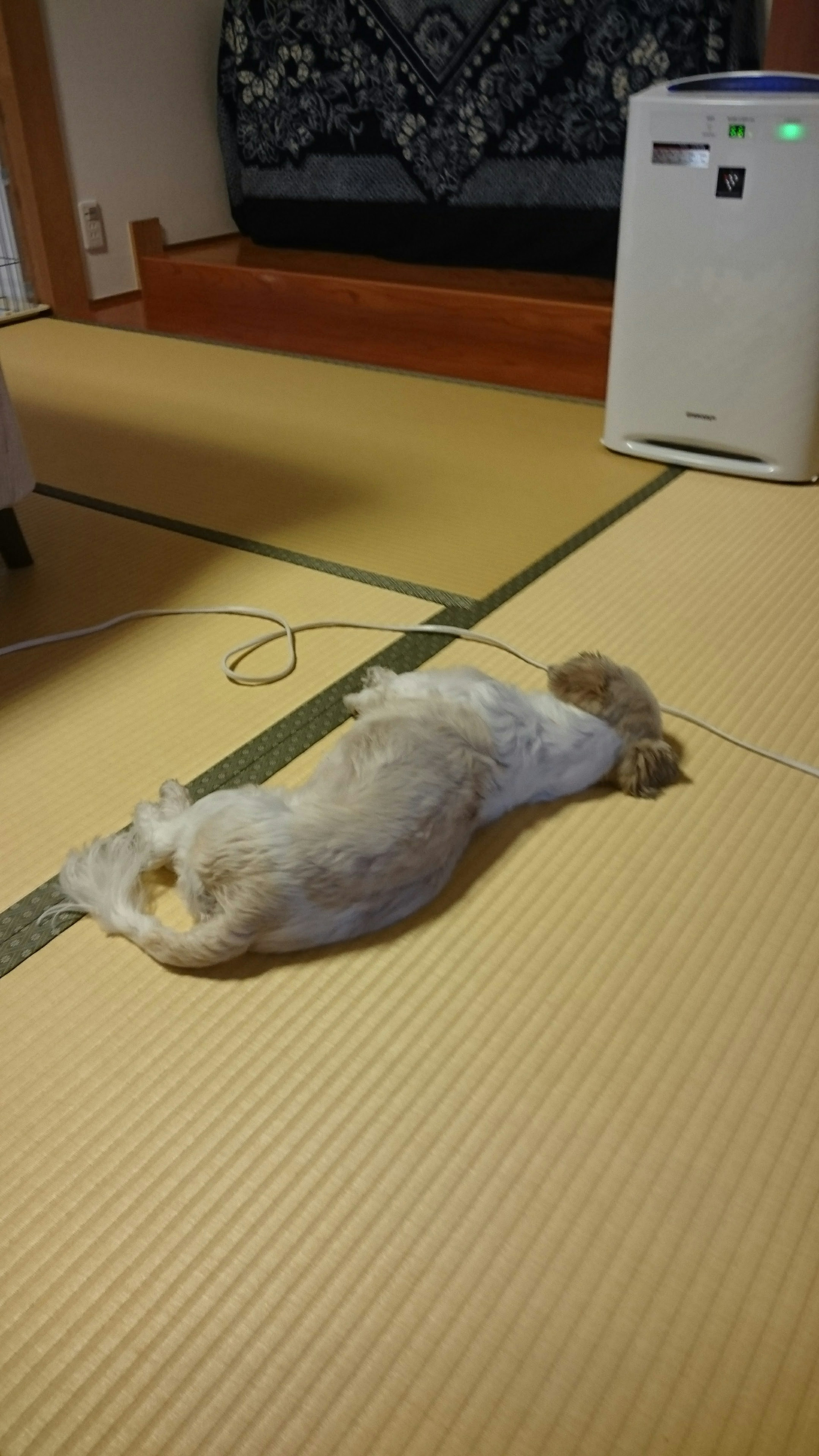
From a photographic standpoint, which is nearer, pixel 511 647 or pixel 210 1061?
pixel 210 1061

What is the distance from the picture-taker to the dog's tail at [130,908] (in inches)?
42.6

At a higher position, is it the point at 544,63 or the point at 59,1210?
the point at 544,63

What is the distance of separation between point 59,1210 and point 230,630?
1.00 metres

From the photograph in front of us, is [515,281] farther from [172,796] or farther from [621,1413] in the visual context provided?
[621,1413]

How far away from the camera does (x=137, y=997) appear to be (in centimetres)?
110

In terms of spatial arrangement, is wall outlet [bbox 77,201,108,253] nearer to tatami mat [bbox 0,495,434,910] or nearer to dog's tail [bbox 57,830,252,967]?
tatami mat [bbox 0,495,434,910]

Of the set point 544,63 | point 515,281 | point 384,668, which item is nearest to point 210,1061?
point 384,668

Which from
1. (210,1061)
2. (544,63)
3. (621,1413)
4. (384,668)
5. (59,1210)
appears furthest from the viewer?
(544,63)

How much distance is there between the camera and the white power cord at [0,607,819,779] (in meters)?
1.59

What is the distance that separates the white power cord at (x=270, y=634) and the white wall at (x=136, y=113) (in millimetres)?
2471

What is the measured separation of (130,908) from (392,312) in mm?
2331

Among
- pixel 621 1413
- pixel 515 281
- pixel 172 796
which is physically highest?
pixel 515 281

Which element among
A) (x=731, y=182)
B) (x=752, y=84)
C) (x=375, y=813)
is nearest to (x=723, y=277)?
(x=731, y=182)

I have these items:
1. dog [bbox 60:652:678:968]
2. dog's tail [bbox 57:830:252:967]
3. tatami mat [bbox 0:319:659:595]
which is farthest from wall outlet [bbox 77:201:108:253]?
dog's tail [bbox 57:830:252:967]
